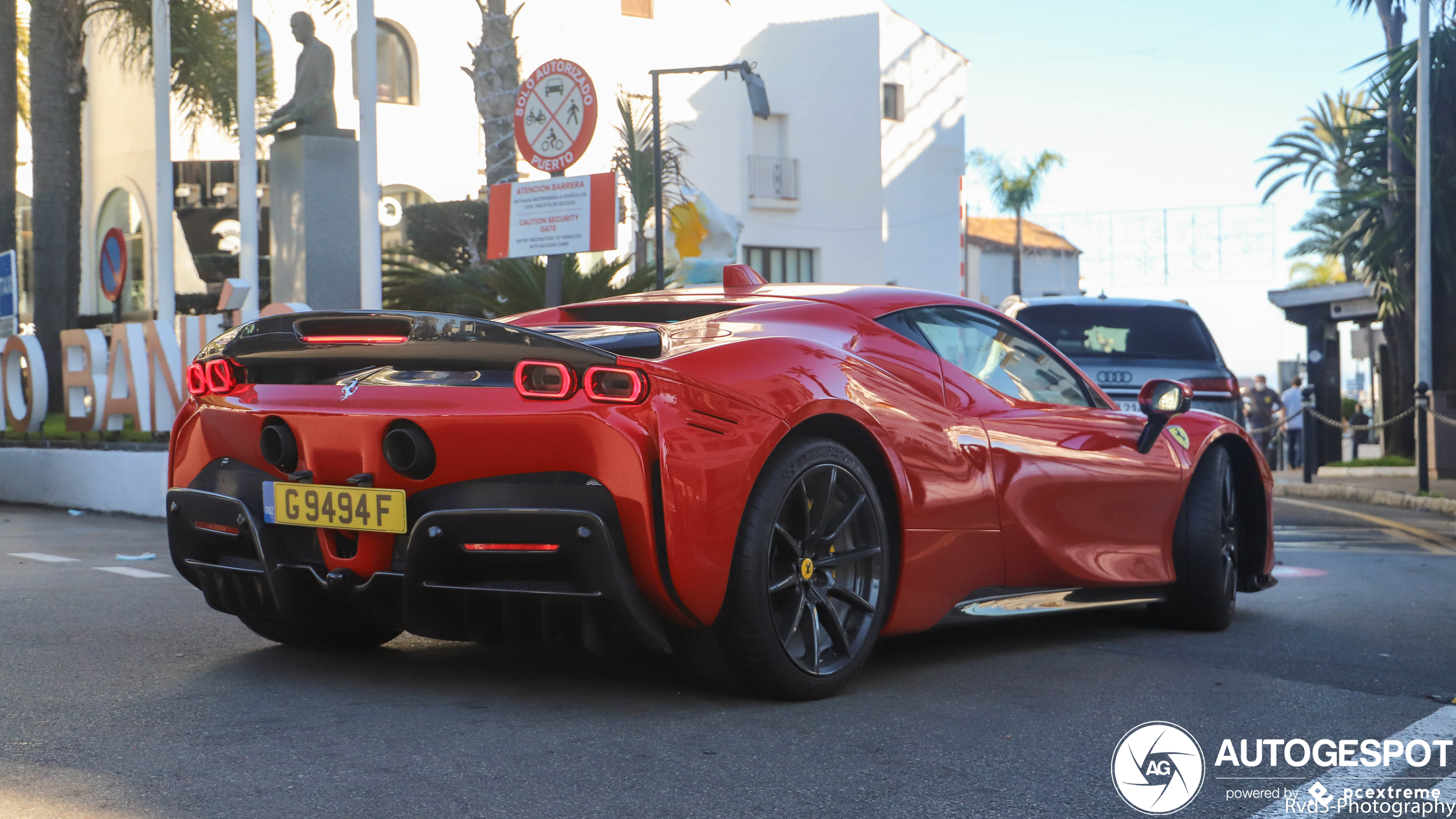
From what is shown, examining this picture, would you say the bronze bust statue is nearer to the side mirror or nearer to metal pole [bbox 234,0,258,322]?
metal pole [bbox 234,0,258,322]

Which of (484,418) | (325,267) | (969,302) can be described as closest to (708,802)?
(484,418)

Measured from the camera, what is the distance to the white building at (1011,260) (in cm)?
5569

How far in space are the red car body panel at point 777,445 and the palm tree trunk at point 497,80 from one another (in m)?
11.7

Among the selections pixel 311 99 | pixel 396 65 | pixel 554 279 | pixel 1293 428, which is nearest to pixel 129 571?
pixel 554 279

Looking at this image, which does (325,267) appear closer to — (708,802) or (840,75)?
(708,802)

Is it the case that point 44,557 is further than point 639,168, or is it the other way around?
point 639,168

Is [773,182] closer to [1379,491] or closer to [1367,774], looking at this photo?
[1379,491]

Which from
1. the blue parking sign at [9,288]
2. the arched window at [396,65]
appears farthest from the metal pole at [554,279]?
the arched window at [396,65]

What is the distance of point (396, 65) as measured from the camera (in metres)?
27.0

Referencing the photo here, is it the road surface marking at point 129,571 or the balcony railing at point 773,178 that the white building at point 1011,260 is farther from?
the road surface marking at point 129,571

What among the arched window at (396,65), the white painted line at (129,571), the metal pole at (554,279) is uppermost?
the arched window at (396,65)

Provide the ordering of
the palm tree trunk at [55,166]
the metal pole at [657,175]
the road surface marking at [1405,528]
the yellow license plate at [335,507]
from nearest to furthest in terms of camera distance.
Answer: the yellow license plate at [335,507] < the road surface marking at [1405,528] < the metal pole at [657,175] < the palm tree trunk at [55,166]

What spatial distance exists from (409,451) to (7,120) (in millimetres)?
16061

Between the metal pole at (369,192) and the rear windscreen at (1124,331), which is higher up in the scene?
the metal pole at (369,192)
